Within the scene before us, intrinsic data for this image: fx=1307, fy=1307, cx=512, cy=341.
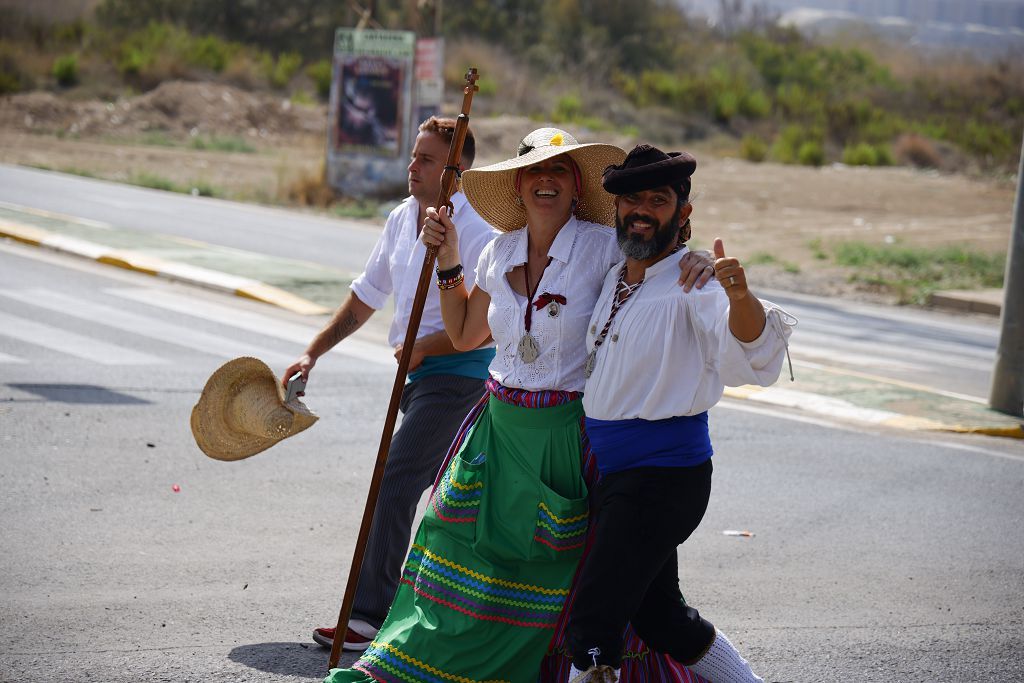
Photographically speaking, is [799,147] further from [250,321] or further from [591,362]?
[591,362]

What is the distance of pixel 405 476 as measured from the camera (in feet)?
15.9

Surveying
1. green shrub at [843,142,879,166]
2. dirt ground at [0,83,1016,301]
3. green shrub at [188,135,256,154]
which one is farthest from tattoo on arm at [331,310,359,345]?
green shrub at [843,142,879,166]

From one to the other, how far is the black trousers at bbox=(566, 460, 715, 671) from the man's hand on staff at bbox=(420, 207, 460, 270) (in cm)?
98

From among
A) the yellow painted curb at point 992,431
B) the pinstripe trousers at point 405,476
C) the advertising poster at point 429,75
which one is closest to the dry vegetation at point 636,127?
the advertising poster at point 429,75

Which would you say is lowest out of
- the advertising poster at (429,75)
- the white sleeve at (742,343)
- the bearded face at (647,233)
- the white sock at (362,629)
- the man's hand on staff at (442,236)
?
the white sock at (362,629)

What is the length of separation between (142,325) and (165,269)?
10.5 feet

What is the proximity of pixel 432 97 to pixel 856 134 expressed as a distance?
1132 inches

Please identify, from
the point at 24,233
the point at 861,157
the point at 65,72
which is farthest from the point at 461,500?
the point at 65,72

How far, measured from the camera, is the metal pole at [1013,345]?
397 inches

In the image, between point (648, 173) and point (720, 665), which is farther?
point (720, 665)

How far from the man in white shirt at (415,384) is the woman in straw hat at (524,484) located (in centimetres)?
71

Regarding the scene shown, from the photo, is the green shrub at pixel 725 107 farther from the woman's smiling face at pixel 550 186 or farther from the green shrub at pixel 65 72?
the woman's smiling face at pixel 550 186

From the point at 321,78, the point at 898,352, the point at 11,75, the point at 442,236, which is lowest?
the point at 898,352

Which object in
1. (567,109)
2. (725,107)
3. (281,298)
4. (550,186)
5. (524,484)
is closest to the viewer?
(524,484)
